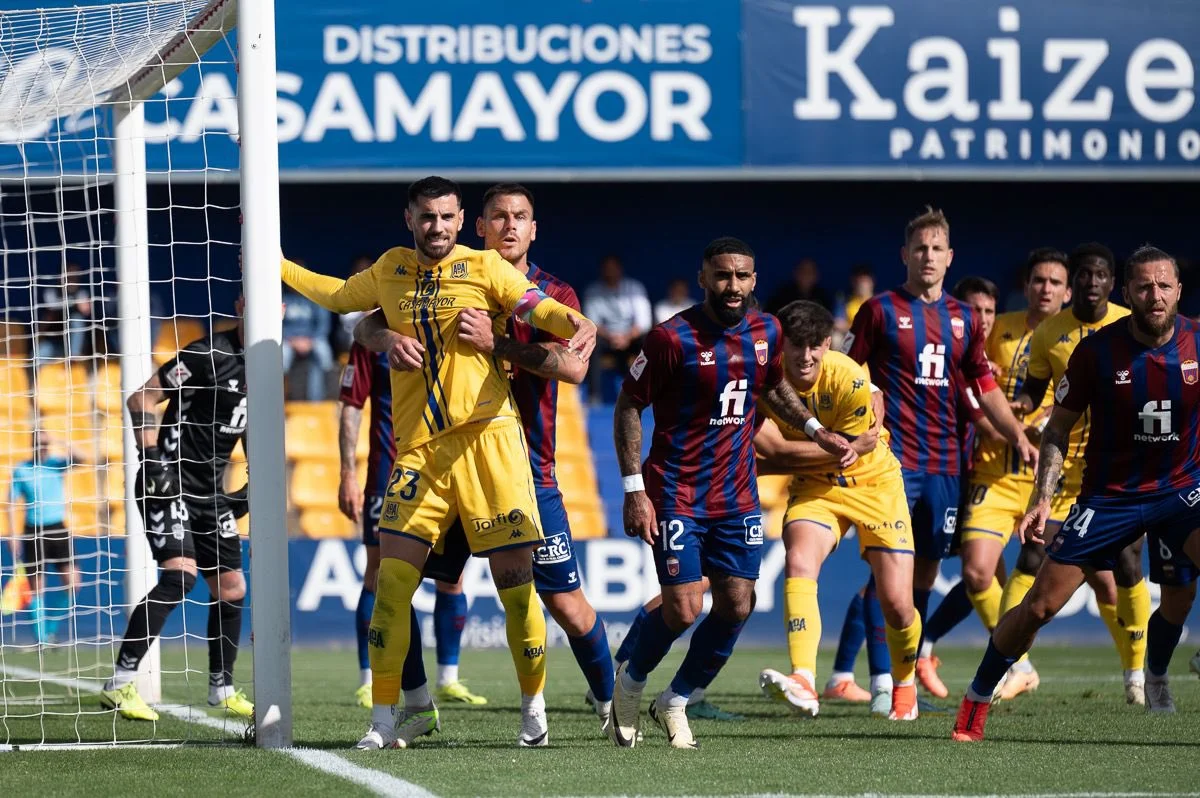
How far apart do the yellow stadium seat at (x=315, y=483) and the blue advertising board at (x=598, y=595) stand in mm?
821

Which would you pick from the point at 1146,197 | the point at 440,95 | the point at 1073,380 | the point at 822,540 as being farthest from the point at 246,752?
the point at 1146,197

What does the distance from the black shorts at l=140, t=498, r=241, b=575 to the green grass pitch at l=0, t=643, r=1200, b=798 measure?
3.12ft

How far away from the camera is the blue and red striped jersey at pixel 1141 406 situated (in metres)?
7.05

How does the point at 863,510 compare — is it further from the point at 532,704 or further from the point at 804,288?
the point at 804,288

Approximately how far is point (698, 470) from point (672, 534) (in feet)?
1.01

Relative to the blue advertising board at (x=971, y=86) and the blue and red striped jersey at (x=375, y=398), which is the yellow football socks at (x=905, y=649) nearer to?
the blue and red striped jersey at (x=375, y=398)

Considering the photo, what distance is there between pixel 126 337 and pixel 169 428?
2.71 ft

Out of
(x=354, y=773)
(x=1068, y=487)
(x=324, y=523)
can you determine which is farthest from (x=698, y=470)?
(x=324, y=523)

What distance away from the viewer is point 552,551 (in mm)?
7230

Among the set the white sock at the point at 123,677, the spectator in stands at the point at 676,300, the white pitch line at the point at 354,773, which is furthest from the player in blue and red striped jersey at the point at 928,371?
the spectator in stands at the point at 676,300

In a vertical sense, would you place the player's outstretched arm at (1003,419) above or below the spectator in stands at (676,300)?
below

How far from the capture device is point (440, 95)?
51.8ft

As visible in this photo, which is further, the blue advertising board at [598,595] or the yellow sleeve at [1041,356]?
the blue advertising board at [598,595]

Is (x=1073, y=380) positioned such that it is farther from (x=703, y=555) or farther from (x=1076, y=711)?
(x=1076, y=711)
